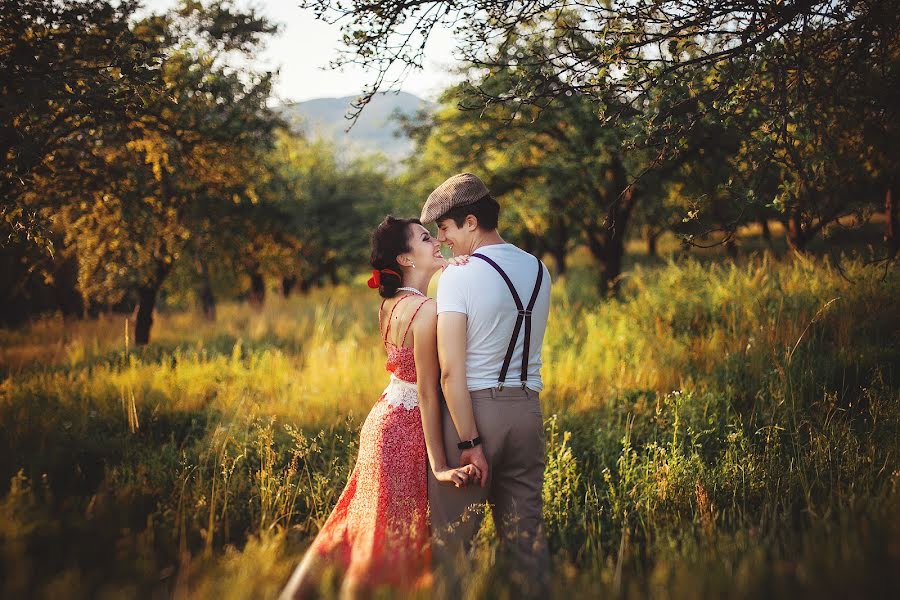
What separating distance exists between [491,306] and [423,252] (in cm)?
72

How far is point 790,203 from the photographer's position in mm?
4586

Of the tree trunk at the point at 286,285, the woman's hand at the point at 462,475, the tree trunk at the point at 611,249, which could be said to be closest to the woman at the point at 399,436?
the woman's hand at the point at 462,475

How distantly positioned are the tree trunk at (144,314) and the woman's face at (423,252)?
9.41 metres

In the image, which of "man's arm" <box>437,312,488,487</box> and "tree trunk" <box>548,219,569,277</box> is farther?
"tree trunk" <box>548,219,569,277</box>

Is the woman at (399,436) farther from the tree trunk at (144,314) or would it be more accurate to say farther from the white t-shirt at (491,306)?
the tree trunk at (144,314)

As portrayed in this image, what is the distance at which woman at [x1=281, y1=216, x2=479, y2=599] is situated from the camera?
270 centimetres

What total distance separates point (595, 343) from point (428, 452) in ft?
18.5

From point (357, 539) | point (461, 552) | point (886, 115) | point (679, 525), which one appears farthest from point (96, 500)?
point (886, 115)

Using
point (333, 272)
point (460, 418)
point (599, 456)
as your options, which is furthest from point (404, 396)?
point (333, 272)

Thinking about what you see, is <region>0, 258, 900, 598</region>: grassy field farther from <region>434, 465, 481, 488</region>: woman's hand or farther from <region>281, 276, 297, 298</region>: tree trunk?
<region>281, 276, 297, 298</region>: tree trunk

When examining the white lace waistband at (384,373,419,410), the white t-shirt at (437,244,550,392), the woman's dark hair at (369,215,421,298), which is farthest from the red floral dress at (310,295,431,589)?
the white t-shirt at (437,244,550,392)

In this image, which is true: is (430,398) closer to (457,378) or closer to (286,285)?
(457,378)

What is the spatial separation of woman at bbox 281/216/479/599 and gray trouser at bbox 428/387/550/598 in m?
0.09

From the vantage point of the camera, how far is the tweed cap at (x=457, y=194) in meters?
2.89
